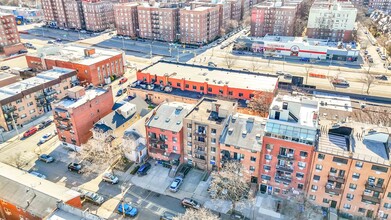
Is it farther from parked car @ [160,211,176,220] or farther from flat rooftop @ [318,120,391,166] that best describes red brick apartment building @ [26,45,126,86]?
flat rooftop @ [318,120,391,166]

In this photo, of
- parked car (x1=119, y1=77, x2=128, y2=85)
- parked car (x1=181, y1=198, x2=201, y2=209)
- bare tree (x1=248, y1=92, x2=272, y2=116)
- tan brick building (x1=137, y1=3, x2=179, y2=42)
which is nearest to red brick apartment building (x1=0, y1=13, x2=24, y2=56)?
tan brick building (x1=137, y1=3, x2=179, y2=42)

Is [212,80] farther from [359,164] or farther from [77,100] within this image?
[359,164]

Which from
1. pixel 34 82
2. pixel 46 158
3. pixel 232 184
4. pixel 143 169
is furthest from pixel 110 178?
pixel 34 82

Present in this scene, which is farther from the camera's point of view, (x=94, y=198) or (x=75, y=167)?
(x=75, y=167)

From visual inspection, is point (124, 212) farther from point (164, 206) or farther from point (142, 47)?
point (142, 47)

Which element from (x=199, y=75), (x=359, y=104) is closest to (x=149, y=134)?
(x=199, y=75)

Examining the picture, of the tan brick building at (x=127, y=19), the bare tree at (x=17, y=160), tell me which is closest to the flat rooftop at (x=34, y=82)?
the bare tree at (x=17, y=160)
